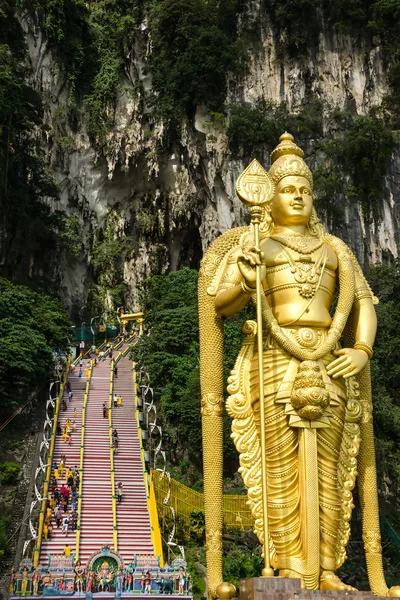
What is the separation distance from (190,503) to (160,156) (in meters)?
17.3

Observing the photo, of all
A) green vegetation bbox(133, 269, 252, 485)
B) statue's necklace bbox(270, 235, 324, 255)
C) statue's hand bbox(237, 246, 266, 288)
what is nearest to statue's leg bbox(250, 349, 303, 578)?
statue's hand bbox(237, 246, 266, 288)

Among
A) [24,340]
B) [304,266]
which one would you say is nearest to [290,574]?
[304,266]

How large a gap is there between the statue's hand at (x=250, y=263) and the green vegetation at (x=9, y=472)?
30.3ft

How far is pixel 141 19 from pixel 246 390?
26.6 metres

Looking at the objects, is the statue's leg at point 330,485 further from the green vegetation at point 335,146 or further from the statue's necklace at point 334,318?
the green vegetation at point 335,146

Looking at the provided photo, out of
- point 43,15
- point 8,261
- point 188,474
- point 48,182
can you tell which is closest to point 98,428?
point 188,474

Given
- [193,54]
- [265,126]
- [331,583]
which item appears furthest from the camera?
[193,54]

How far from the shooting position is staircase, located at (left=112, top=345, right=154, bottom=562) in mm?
11532

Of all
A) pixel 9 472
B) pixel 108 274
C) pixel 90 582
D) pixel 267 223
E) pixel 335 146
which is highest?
pixel 335 146

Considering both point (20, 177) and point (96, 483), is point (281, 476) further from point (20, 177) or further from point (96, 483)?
point (20, 177)

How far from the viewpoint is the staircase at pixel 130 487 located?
11532 millimetres

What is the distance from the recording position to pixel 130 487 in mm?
13352

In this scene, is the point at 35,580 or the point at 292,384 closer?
the point at 292,384

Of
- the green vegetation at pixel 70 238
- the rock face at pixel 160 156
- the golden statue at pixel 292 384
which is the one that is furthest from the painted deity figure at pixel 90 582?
the green vegetation at pixel 70 238
